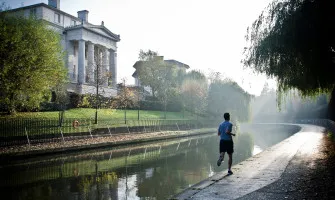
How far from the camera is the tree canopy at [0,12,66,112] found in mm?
20516

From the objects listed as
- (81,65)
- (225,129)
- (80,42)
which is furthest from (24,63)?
(80,42)

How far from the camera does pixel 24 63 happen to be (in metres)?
21.3

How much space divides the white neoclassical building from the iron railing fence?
13223 mm

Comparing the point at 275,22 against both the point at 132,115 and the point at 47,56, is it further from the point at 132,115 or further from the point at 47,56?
the point at 132,115

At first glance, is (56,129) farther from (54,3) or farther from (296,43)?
(54,3)

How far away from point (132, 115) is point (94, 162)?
2351 centimetres

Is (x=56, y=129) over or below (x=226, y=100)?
below

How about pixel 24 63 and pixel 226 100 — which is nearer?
pixel 24 63

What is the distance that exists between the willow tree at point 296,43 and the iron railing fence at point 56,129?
1583 cm

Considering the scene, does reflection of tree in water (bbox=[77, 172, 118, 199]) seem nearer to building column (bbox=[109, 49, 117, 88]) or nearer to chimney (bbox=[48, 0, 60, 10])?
building column (bbox=[109, 49, 117, 88])

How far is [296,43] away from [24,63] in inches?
741

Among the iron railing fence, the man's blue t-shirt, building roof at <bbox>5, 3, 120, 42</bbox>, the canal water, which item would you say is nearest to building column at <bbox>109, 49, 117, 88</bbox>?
building roof at <bbox>5, 3, 120, 42</bbox>

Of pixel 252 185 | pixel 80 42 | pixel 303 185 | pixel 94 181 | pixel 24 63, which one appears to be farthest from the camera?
pixel 80 42

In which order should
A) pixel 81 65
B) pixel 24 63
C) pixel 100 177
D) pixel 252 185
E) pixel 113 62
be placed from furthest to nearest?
pixel 113 62 → pixel 81 65 → pixel 24 63 → pixel 100 177 → pixel 252 185
